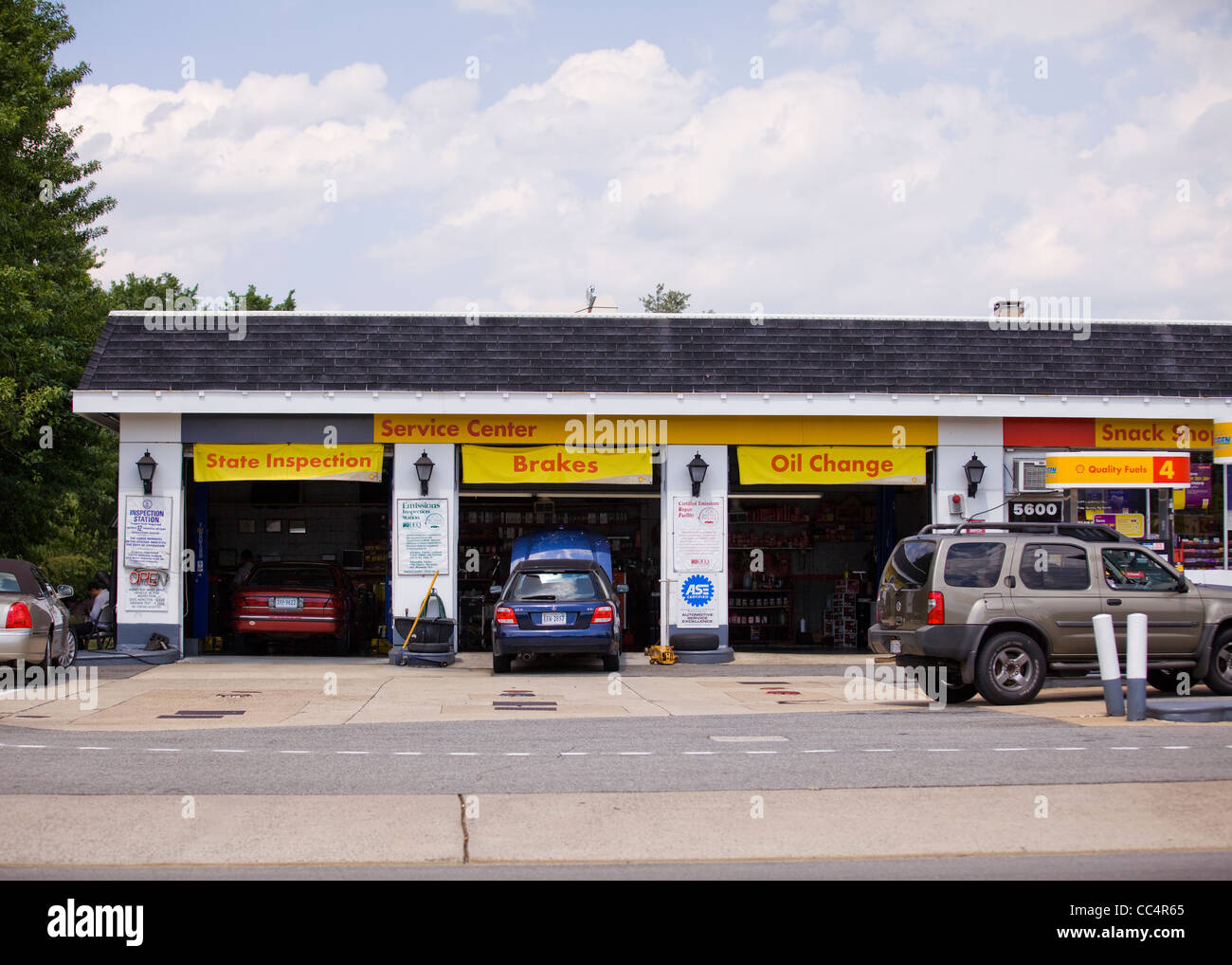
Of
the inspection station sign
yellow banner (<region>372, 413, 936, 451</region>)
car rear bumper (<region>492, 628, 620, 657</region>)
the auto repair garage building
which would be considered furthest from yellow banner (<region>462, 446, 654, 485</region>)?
the inspection station sign

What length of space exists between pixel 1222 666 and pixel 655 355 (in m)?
9.58

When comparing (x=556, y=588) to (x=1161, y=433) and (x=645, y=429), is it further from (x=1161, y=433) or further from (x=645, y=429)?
(x=1161, y=433)

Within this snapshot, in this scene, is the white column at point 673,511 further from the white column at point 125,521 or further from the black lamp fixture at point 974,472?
the white column at point 125,521

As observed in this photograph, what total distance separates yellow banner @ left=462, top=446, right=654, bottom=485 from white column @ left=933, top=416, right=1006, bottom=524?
4707mm

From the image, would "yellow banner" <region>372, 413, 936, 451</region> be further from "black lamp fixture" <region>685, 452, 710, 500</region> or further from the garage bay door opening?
the garage bay door opening

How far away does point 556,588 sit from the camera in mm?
16734

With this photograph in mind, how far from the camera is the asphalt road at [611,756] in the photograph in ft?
28.1

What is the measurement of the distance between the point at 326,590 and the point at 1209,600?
12.7 metres

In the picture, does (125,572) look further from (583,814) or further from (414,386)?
(583,814)

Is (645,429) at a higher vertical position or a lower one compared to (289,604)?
higher

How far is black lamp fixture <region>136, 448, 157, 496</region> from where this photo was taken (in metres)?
18.7

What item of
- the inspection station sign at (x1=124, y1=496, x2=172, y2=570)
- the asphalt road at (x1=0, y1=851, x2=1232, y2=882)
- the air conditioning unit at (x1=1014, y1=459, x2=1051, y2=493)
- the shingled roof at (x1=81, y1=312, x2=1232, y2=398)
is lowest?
the asphalt road at (x1=0, y1=851, x2=1232, y2=882)

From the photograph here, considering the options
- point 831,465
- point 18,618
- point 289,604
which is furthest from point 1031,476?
point 18,618

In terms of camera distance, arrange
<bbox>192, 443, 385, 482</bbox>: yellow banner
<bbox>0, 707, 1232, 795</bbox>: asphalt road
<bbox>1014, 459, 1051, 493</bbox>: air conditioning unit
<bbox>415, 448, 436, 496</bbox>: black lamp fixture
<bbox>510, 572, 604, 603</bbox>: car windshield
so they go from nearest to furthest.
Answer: <bbox>0, 707, 1232, 795</bbox>: asphalt road → <bbox>510, 572, 604, 603</bbox>: car windshield → <bbox>415, 448, 436, 496</bbox>: black lamp fixture → <bbox>192, 443, 385, 482</bbox>: yellow banner → <bbox>1014, 459, 1051, 493</bbox>: air conditioning unit
